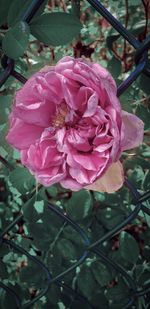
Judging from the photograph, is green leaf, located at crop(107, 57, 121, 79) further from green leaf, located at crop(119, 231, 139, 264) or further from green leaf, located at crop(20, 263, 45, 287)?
green leaf, located at crop(20, 263, 45, 287)

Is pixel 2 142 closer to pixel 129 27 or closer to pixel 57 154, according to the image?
pixel 57 154

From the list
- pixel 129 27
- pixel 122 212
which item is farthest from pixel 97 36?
pixel 122 212

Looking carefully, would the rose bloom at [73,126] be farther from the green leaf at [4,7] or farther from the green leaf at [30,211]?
the green leaf at [30,211]

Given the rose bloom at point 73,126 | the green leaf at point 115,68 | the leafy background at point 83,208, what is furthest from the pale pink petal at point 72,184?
the green leaf at point 115,68

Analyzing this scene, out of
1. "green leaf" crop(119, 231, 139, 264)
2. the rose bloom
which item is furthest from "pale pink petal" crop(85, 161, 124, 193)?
"green leaf" crop(119, 231, 139, 264)

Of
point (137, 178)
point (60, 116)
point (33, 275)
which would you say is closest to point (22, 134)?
point (60, 116)

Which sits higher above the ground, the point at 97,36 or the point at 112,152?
the point at 112,152
